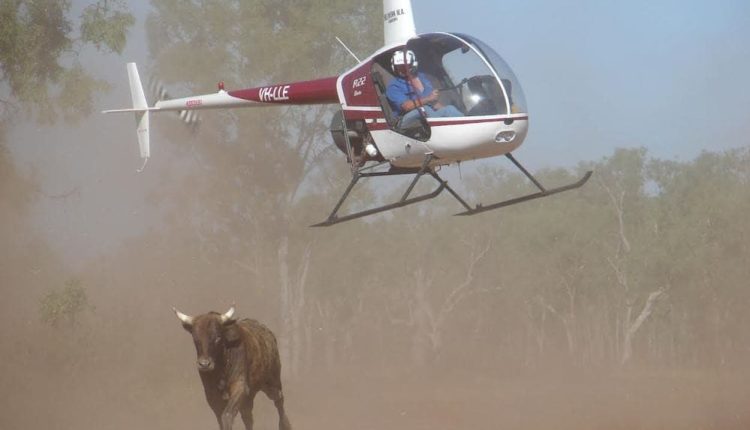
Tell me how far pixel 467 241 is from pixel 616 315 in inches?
290

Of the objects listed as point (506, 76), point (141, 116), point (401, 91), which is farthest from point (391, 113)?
point (141, 116)

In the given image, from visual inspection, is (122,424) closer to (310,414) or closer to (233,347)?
(310,414)

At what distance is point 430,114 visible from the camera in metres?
15.3

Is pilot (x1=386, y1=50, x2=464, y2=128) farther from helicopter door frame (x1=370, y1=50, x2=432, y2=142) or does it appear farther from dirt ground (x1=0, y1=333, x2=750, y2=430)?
dirt ground (x1=0, y1=333, x2=750, y2=430)

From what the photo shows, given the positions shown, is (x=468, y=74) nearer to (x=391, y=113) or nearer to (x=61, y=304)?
(x=391, y=113)

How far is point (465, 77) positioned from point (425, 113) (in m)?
0.63

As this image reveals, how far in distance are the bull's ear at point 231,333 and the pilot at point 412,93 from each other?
126 inches

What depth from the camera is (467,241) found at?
49938 mm

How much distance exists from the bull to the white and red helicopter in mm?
1685

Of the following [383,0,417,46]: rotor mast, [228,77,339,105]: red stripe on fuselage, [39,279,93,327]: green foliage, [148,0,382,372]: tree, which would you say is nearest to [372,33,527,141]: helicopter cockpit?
[383,0,417,46]: rotor mast

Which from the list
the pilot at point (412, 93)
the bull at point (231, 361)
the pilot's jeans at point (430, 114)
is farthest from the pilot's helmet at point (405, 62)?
the bull at point (231, 361)

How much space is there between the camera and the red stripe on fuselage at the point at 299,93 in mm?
17047

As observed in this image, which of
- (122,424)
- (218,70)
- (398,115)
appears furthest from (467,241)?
(398,115)

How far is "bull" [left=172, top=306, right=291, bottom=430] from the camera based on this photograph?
13.9 meters
